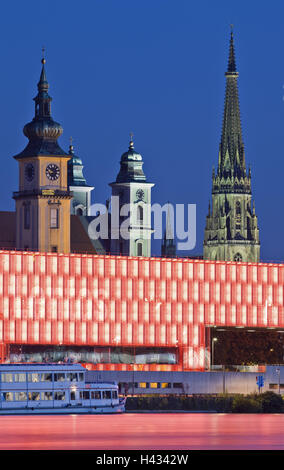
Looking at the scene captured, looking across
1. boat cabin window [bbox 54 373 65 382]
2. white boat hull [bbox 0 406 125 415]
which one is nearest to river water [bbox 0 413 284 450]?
white boat hull [bbox 0 406 125 415]

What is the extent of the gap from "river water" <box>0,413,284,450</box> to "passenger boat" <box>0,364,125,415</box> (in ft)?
18.1

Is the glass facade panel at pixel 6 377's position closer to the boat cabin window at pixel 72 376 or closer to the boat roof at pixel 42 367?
the boat roof at pixel 42 367

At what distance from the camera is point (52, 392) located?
15262 centimetres

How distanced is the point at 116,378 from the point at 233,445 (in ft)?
311

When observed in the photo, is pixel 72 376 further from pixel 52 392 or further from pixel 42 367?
pixel 52 392

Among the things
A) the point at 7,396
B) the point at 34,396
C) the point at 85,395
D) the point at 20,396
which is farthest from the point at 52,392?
the point at 7,396

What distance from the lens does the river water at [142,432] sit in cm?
10031

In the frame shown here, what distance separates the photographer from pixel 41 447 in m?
98.4

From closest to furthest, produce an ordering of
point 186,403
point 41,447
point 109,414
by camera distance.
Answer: point 41,447
point 109,414
point 186,403

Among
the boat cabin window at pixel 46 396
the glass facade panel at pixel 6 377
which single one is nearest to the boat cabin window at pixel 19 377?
the glass facade panel at pixel 6 377

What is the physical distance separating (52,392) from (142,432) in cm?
4020

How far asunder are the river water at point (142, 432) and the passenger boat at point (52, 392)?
550cm
